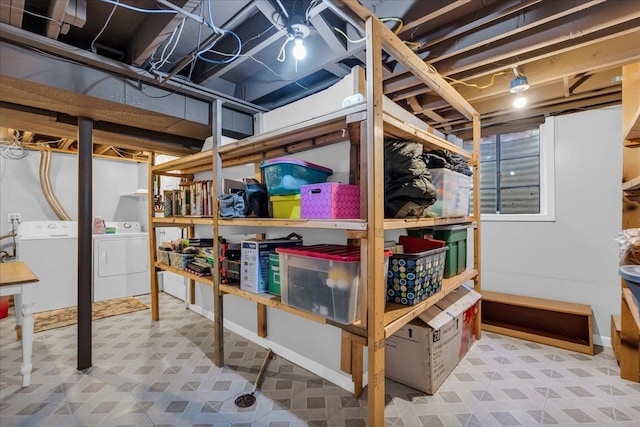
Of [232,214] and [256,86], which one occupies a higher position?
[256,86]

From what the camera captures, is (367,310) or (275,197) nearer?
(367,310)

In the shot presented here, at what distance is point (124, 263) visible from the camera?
11.5 feet

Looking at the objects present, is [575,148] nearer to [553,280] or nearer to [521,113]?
[521,113]

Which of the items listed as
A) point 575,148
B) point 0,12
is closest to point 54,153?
point 0,12

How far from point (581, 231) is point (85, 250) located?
13.3ft

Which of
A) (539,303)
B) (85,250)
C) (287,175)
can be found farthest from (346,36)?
(539,303)

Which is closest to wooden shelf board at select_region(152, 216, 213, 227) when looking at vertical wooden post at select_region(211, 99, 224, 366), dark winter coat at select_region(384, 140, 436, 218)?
vertical wooden post at select_region(211, 99, 224, 366)

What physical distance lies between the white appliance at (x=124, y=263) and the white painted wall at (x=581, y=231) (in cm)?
429

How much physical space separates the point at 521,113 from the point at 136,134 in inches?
144

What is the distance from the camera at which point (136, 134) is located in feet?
8.43

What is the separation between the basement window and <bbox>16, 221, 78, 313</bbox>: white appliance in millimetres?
3526

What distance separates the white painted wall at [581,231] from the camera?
101 inches

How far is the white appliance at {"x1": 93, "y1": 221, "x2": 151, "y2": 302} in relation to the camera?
3.24 m

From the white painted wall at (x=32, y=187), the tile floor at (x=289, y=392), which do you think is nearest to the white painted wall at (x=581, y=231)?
the tile floor at (x=289, y=392)
